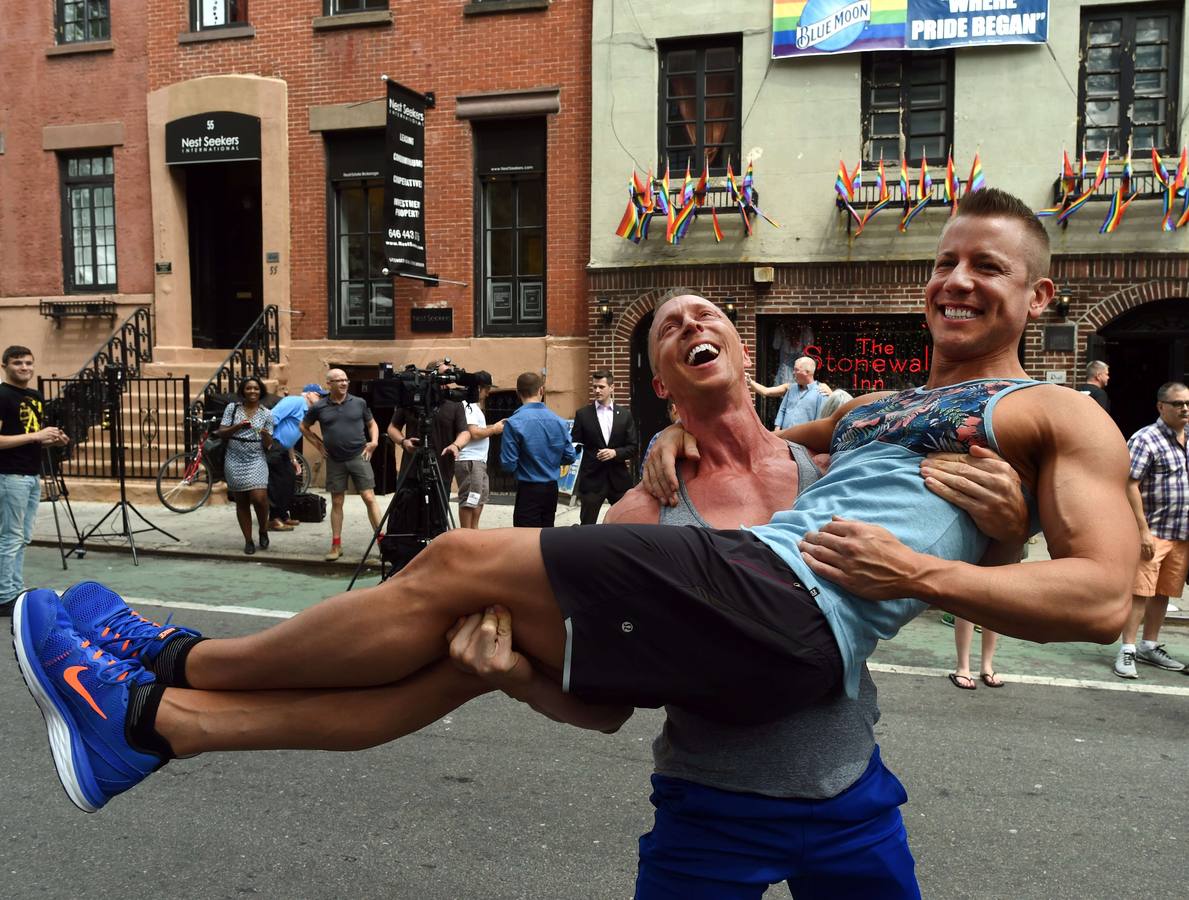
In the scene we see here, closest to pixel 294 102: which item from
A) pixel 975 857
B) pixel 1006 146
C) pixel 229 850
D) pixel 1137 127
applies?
pixel 1006 146

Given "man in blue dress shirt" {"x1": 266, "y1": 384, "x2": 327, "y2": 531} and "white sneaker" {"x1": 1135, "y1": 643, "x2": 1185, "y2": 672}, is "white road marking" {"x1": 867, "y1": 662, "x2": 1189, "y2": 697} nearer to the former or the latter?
"white sneaker" {"x1": 1135, "y1": 643, "x2": 1185, "y2": 672}

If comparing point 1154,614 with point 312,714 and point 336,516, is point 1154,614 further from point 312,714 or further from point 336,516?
point 336,516

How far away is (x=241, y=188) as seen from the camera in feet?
55.9

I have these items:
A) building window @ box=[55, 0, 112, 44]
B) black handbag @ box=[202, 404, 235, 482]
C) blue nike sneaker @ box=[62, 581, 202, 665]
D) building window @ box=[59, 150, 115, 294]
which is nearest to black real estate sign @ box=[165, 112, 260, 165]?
building window @ box=[59, 150, 115, 294]

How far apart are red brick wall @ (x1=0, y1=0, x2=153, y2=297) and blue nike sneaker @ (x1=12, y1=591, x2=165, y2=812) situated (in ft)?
50.9

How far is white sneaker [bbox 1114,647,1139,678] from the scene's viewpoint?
627 centimetres

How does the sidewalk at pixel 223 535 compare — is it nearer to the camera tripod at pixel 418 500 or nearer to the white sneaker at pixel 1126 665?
the camera tripod at pixel 418 500

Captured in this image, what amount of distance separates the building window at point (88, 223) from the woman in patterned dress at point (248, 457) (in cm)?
783

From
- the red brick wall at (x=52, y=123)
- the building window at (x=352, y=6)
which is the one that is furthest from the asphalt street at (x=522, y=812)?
the red brick wall at (x=52, y=123)

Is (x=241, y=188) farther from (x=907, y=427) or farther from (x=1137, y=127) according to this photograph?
(x=907, y=427)

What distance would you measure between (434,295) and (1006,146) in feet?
26.8

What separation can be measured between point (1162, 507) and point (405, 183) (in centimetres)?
1076

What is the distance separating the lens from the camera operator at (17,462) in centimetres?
753

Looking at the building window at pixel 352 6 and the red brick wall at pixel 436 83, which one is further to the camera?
the building window at pixel 352 6
